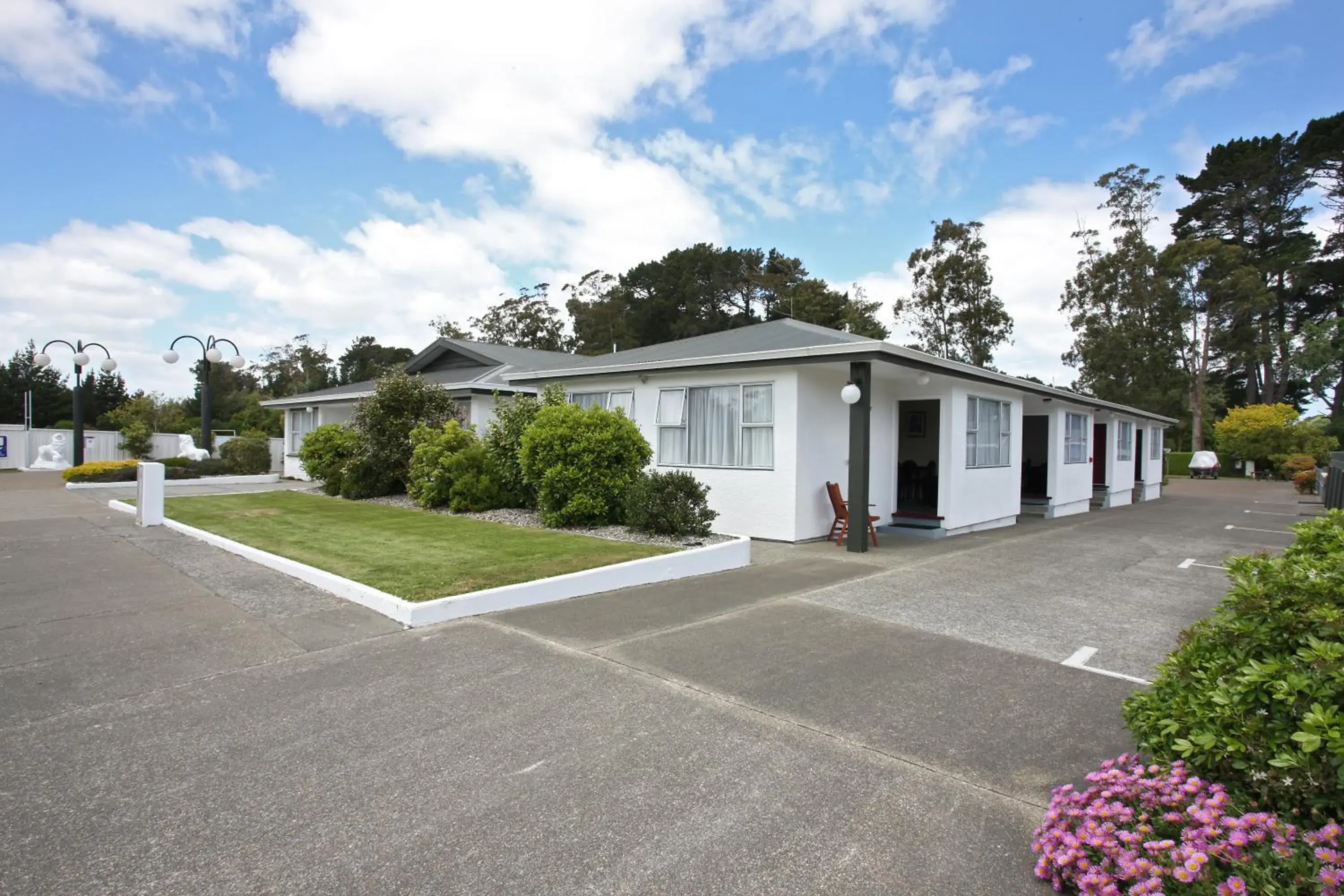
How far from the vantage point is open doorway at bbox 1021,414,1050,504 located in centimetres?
1725

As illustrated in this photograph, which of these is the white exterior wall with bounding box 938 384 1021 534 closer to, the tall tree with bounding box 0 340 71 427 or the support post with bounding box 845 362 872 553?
the support post with bounding box 845 362 872 553

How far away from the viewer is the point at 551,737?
3.53 meters

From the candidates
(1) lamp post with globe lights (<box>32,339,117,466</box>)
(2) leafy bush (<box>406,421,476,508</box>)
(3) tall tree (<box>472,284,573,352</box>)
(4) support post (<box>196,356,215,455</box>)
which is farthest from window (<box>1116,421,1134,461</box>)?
(3) tall tree (<box>472,284,573,352</box>)

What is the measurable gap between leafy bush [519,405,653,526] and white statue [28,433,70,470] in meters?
24.4

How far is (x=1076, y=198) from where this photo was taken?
137ft

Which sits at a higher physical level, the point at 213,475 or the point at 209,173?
the point at 209,173

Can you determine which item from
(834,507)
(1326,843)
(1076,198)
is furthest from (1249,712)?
(1076,198)

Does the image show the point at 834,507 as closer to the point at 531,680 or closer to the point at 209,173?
the point at 531,680

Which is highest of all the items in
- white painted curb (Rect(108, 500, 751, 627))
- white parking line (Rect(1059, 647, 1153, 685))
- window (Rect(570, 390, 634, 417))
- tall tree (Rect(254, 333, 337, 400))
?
tall tree (Rect(254, 333, 337, 400))

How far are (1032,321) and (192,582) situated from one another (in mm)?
43399

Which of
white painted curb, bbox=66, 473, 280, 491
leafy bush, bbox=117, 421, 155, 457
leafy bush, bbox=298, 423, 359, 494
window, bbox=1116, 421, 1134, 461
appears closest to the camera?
leafy bush, bbox=298, 423, 359, 494

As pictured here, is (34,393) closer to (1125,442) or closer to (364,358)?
(364,358)

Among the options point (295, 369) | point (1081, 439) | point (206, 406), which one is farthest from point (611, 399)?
point (295, 369)

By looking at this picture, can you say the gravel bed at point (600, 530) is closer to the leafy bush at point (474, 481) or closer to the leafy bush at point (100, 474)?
the leafy bush at point (474, 481)
